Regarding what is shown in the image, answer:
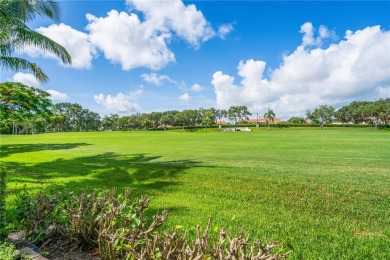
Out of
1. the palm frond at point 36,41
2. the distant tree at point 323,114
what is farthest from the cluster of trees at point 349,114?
the palm frond at point 36,41

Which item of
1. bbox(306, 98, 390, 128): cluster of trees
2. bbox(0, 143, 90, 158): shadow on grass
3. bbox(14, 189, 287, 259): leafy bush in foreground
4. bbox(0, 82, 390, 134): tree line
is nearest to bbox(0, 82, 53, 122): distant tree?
bbox(0, 143, 90, 158): shadow on grass

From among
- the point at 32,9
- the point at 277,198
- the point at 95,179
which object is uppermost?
the point at 32,9

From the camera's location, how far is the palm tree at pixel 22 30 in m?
12.1

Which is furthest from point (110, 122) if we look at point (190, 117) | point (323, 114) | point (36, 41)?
point (36, 41)

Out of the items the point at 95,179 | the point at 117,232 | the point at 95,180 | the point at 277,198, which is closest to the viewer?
the point at 117,232

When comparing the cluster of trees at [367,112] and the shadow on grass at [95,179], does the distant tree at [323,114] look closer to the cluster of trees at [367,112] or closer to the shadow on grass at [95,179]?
the cluster of trees at [367,112]

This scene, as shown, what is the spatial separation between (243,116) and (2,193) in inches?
5180

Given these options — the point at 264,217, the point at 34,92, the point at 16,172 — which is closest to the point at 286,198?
the point at 264,217

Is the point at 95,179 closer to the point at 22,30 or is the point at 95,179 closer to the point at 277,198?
the point at 277,198

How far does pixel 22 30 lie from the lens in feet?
42.9

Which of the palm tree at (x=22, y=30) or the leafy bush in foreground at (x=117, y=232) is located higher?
the palm tree at (x=22, y=30)

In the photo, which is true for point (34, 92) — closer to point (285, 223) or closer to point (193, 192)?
point (193, 192)

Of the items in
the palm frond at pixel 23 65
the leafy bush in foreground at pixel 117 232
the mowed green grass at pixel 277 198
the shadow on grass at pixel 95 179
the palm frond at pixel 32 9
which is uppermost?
the palm frond at pixel 32 9

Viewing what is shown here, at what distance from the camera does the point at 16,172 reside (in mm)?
10852
